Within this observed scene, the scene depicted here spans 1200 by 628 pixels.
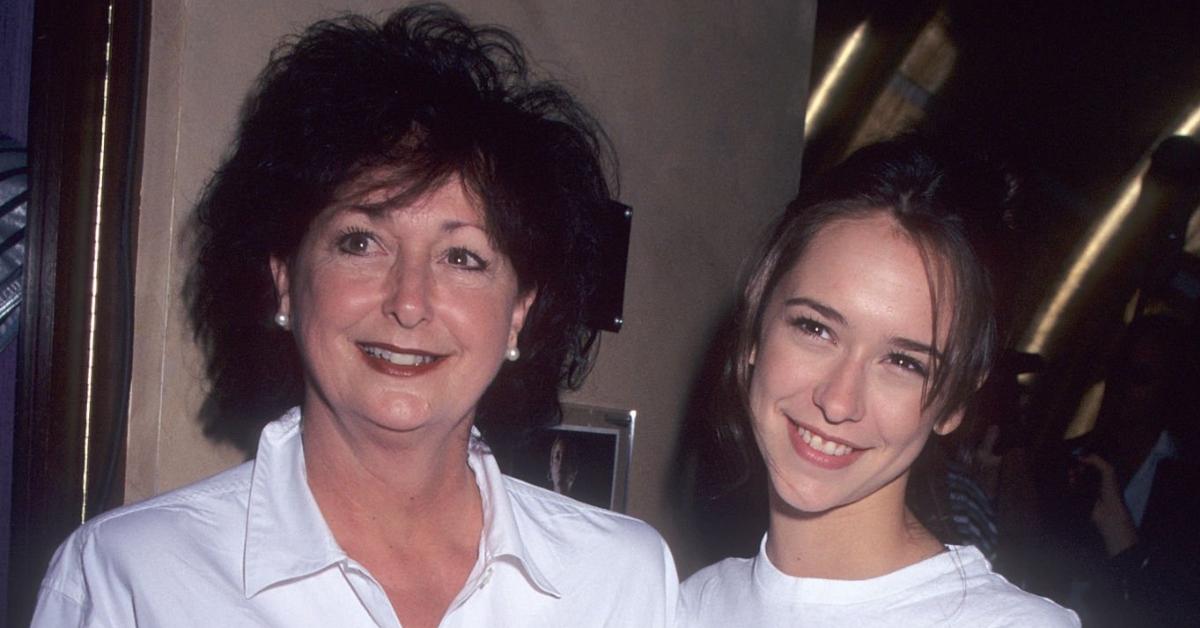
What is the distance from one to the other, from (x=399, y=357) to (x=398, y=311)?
74 mm

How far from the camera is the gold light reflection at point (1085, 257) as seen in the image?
170 inches

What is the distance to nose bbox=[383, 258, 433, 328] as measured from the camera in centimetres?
133

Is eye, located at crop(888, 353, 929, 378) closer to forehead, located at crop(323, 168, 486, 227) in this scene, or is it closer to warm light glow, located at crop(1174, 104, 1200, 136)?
forehead, located at crop(323, 168, 486, 227)

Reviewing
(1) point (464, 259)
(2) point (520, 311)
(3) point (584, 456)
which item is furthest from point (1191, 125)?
(1) point (464, 259)

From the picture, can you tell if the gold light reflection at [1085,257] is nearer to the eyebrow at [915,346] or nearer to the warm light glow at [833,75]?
the warm light glow at [833,75]

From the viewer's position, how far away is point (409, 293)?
1331 millimetres

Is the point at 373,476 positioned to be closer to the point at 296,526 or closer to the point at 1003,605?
the point at 296,526

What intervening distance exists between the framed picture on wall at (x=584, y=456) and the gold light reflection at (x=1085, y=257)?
105 inches

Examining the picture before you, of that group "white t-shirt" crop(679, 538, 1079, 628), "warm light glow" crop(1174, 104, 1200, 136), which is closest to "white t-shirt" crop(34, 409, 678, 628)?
"white t-shirt" crop(679, 538, 1079, 628)

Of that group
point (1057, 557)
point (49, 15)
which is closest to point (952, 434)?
point (49, 15)

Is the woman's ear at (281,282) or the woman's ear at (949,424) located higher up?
the woman's ear at (281,282)

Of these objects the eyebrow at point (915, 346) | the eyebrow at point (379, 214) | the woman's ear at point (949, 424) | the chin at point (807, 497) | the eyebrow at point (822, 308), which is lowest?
the chin at point (807, 497)

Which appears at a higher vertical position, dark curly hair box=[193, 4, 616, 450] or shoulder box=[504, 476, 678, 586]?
dark curly hair box=[193, 4, 616, 450]

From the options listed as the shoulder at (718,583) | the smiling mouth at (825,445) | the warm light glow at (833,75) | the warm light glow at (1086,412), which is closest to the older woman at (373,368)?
the shoulder at (718,583)
